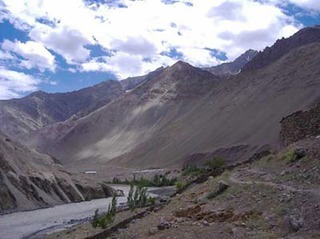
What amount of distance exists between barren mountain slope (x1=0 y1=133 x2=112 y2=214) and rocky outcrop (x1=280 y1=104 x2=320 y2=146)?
3897 centimetres

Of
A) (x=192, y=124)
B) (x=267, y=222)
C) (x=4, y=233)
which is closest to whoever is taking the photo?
(x=267, y=222)

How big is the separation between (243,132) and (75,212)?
107m

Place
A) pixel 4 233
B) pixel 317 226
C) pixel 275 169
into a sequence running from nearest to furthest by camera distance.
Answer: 1. pixel 317 226
2. pixel 275 169
3. pixel 4 233

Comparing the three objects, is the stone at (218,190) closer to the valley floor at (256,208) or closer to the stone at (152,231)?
the valley floor at (256,208)

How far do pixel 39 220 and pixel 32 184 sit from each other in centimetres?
1853

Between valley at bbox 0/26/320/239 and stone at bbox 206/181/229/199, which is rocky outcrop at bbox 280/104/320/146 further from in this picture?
stone at bbox 206/181/229/199

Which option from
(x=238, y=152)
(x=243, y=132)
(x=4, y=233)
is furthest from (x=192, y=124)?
(x=4, y=233)

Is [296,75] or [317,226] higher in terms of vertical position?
[296,75]

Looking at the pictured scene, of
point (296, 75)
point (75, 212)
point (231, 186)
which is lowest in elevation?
point (75, 212)

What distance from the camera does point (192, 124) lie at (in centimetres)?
19350

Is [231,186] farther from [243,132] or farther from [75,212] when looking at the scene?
[243,132]

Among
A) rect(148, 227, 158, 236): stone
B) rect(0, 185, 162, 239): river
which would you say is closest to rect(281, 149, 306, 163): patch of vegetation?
rect(148, 227, 158, 236): stone

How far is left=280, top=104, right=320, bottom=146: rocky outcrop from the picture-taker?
1117 inches

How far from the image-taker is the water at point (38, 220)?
143 ft
